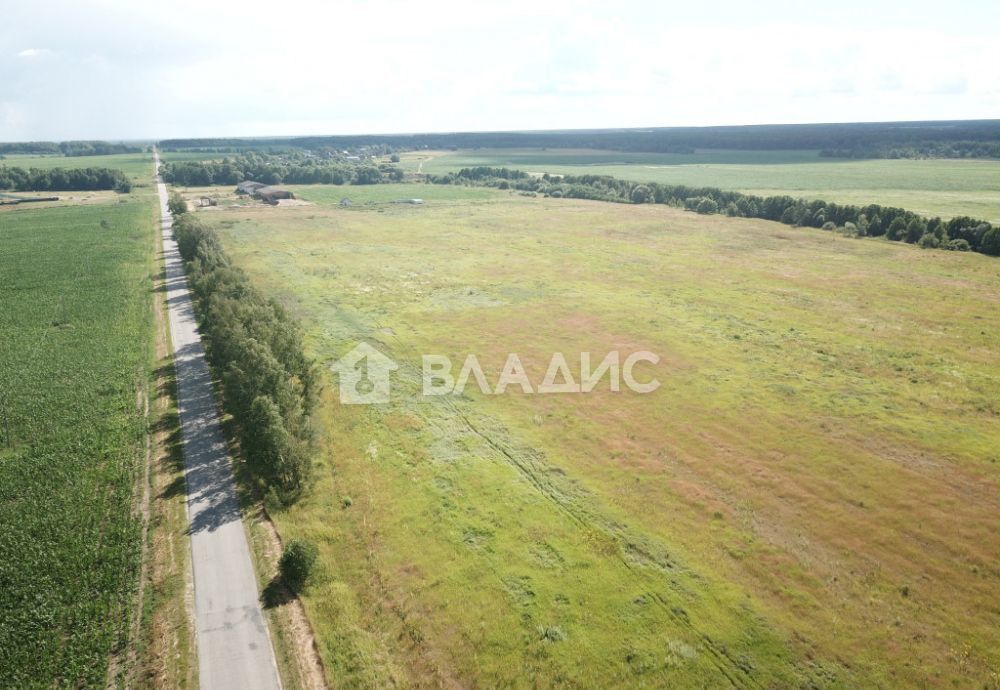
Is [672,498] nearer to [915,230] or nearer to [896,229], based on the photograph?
[915,230]

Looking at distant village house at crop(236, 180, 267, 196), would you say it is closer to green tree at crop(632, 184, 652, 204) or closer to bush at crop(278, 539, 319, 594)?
green tree at crop(632, 184, 652, 204)

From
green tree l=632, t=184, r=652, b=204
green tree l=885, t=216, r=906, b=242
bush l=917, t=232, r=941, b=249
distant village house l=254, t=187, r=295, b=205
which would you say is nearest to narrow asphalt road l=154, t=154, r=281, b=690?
bush l=917, t=232, r=941, b=249

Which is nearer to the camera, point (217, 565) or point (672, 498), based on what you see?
point (217, 565)

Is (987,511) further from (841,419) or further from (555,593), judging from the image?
(555,593)

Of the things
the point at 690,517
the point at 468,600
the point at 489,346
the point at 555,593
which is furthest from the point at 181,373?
the point at 690,517

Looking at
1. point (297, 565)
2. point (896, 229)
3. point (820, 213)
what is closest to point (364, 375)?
point (297, 565)
